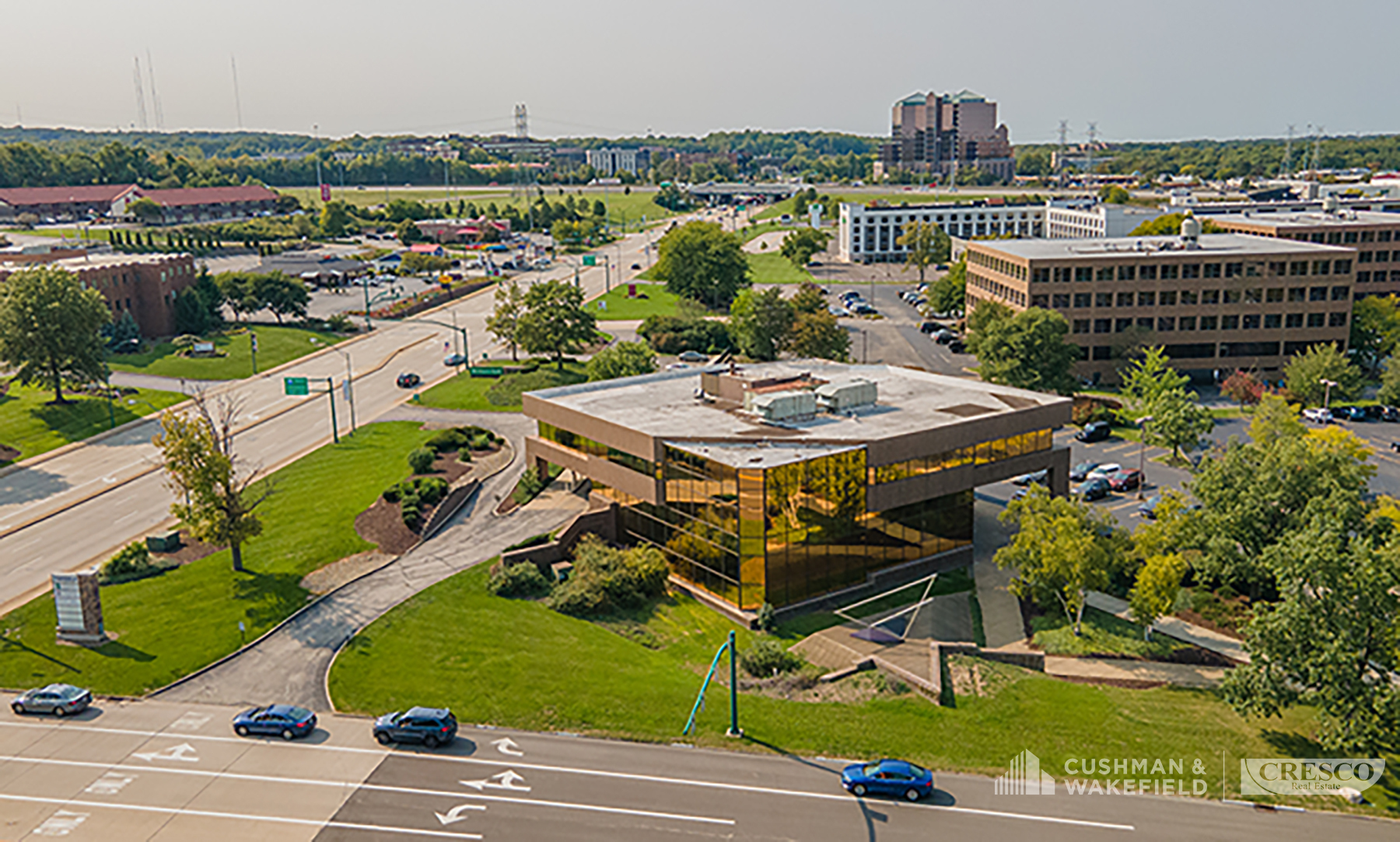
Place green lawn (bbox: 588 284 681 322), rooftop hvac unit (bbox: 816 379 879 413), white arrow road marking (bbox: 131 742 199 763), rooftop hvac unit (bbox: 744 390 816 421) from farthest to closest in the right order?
green lawn (bbox: 588 284 681 322) < rooftop hvac unit (bbox: 816 379 879 413) < rooftop hvac unit (bbox: 744 390 816 421) < white arrow road marking (bbox: 131 742 199 763)

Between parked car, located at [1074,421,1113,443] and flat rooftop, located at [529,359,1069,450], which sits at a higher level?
flat rooftop, located at [529,359,1069,450]

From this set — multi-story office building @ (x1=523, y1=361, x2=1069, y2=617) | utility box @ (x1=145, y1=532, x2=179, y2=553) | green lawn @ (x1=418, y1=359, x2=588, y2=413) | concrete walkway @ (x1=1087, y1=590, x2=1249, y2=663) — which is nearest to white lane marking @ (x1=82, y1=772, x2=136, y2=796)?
utility box @ (x1=145, y1=532, x2=179, y2=553)

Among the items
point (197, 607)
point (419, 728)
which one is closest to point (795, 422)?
point (419, 728)

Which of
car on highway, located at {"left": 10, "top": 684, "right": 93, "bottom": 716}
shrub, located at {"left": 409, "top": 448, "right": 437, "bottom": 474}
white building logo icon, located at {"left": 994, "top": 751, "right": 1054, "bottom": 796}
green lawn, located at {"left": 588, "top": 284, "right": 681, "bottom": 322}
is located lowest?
white building logo icon, located at {"left": 994, "top": 751, "right": 1054, "bottom": 796}

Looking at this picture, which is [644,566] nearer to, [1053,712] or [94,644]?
[1053,712]

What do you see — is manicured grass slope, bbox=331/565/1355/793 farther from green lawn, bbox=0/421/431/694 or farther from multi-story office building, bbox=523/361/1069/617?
green lawn, bbox=0/421/431/694

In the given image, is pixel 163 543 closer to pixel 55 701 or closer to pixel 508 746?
pixel 55 701
